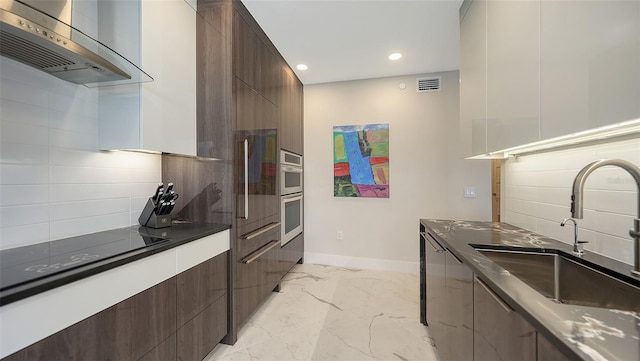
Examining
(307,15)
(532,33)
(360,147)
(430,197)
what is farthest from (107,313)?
(430,197)

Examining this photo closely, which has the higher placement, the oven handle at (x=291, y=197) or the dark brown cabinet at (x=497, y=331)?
the oven handle at (x=291, y=197)

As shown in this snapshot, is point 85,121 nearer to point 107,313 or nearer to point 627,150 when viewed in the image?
point 107,313

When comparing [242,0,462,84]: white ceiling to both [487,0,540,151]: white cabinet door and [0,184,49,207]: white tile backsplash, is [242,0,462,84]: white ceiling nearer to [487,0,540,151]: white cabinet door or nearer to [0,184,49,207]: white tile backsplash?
[487,0,540,151]: white cabinet door

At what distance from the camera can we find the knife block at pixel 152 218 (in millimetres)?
1721

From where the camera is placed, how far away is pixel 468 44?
1.88 metres

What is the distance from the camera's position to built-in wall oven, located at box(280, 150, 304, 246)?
288 cm

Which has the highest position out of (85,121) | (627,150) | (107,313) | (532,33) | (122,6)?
(122,6)

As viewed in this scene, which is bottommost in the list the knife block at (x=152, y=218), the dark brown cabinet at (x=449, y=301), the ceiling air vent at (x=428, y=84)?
the dark brown cabinet at (x=449, y=301)

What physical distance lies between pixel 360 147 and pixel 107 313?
2.98 metres

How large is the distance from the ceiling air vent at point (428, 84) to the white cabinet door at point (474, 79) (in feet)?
4.03

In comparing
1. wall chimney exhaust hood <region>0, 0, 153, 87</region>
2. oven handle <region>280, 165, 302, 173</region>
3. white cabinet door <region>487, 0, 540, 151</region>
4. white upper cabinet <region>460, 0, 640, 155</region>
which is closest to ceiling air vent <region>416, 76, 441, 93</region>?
white upper cabinet <region>460, 0, 640, 155</region>

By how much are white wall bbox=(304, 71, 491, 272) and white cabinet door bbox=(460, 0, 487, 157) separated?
1.24 meters

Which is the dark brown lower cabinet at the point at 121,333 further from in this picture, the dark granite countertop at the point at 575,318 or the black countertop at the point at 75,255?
the dark granite countertop at the point at 575,318

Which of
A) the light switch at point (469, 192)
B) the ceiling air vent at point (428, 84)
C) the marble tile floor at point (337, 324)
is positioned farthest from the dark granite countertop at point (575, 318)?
the ceiling air vent at point (428, 84)
